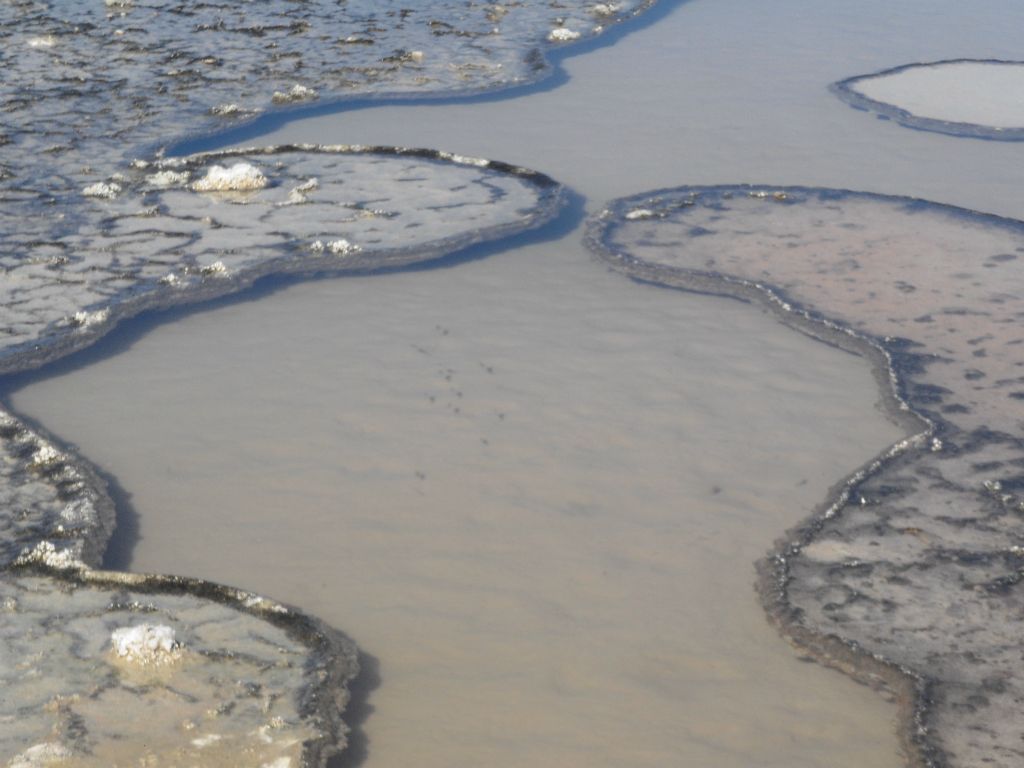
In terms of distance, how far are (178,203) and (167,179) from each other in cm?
29

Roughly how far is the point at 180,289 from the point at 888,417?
257cm

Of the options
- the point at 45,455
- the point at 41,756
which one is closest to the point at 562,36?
the point at 45,455

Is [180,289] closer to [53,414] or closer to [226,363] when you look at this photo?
[226,363]

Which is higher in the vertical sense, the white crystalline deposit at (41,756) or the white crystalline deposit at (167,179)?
the white crystalline deposit at (167,179)

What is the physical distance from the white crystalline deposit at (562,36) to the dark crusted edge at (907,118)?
177 centimetres

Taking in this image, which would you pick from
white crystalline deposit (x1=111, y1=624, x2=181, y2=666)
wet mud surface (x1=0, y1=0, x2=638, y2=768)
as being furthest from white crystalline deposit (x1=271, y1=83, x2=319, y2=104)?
white crystalline deposit (x1=111, y1=624, x2=181, y2=666)

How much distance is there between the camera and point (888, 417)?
12.8 ft

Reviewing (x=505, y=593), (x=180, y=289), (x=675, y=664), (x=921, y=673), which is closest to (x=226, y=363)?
(x=180, y=289)

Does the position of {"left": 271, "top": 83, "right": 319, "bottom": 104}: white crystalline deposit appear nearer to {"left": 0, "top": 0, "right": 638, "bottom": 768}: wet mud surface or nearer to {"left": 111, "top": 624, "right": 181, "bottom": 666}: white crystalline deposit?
{"left": 0, "top": 0, "right": 638, "bottom": 768}: wet mud surface

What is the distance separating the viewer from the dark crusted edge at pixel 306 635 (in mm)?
2520

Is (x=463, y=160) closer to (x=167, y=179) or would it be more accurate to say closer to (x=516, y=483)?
(x=167, y=179)

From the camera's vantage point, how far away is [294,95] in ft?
22.1

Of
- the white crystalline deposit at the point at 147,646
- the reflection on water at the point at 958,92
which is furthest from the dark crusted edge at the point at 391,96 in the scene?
the white crystalline deposit at the point at 147,646

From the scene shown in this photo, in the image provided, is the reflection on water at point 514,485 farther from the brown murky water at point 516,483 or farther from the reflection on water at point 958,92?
the reflection on water at point 958,92
